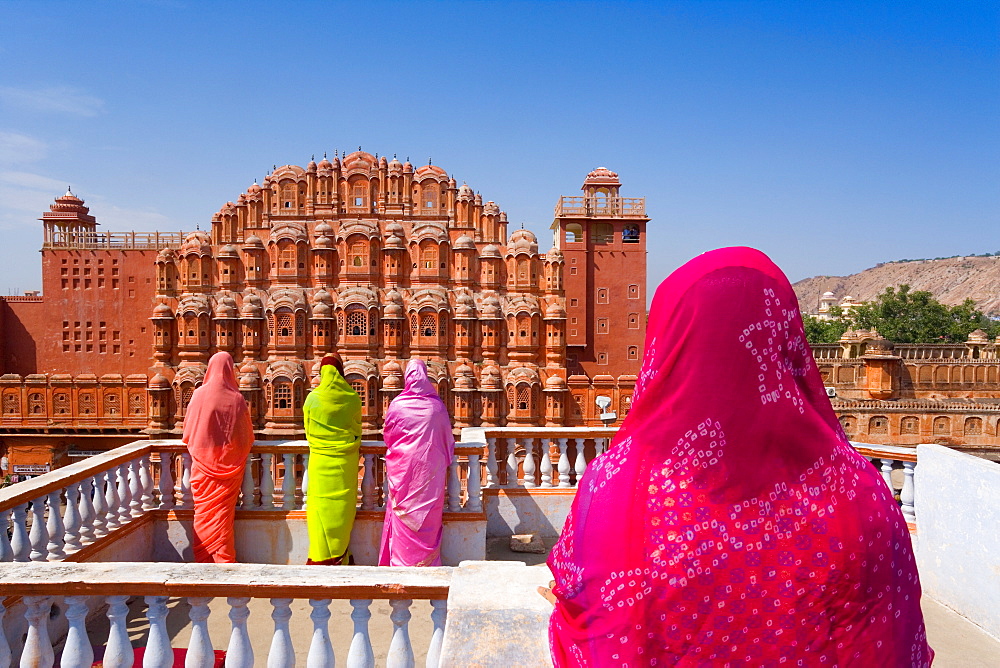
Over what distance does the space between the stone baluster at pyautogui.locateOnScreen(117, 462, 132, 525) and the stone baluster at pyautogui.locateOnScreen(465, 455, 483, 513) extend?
2357mm

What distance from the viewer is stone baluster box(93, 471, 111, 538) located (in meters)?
3.98

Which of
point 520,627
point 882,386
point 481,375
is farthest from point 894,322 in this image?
point 520,627

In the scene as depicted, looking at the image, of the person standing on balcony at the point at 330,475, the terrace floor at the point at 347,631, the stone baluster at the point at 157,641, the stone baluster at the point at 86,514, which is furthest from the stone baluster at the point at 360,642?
the stone baluster at the point at 86,514

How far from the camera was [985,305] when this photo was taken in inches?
3361

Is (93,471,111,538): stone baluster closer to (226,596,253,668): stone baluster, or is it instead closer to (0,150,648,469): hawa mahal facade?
(226,596,253,668): stone baluster

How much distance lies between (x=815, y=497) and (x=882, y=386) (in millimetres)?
32326

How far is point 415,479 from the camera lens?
14.5ft

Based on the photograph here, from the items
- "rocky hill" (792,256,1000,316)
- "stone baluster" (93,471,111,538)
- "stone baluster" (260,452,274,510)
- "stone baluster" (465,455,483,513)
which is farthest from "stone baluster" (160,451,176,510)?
"rocky hill" (792,256,1000,316)

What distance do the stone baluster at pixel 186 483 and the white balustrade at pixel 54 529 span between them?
0.99 metres

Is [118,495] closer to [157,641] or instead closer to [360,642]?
[157,641]

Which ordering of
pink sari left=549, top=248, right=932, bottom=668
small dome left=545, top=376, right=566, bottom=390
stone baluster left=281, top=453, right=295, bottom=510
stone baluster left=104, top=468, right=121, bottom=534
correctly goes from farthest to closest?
small dome left=545, top=376, right=566, bottom=390 → stone baluster left=281, top=453, right=295, bottom=510 → stone baluster left=104, top=468, right=121, bottom=534 → pink sari left=549, top=248, right=932, bottom=668

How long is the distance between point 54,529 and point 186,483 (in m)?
1.09

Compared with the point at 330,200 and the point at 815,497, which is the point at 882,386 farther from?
the point at 815,497

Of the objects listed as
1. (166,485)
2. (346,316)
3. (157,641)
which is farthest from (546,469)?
(346,316)
